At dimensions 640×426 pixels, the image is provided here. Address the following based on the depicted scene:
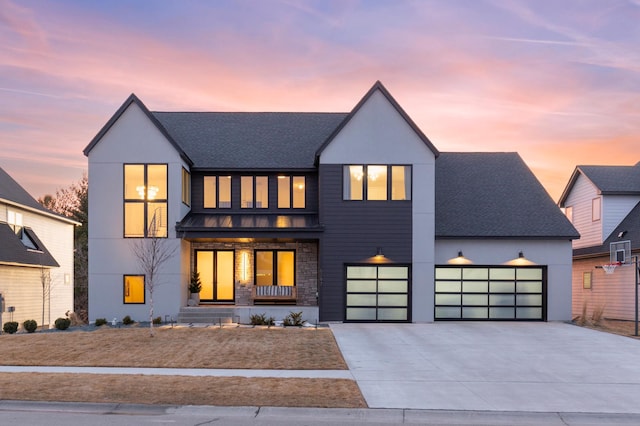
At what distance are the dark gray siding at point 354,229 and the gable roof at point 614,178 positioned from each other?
1325cm

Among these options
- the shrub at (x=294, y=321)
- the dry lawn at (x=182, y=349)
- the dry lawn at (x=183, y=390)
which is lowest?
the shrub at (x=294, y=321)

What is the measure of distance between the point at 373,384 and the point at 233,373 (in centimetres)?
352

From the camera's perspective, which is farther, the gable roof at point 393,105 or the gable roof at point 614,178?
the gable roof at point 614,178

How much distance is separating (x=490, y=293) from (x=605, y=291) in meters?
8.28

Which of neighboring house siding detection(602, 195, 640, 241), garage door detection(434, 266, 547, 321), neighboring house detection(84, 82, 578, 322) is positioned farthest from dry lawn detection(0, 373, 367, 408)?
neighboring house siding detection(602, 195, 640, 241)

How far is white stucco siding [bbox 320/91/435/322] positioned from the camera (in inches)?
1078

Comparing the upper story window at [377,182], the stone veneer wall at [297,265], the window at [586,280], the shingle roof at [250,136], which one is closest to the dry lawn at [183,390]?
the upper story window at [377,182]

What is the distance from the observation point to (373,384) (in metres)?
13.2

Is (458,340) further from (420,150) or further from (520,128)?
(520,128)

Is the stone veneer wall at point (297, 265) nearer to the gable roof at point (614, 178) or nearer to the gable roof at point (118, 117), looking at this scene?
the gable roof at point (118, 117)

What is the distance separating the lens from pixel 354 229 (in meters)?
27.2

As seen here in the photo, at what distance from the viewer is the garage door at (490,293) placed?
2820 cm

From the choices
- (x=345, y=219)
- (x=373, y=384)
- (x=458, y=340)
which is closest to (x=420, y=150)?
(x=345, y=219)

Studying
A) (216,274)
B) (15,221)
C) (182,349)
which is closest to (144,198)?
(216,274)
